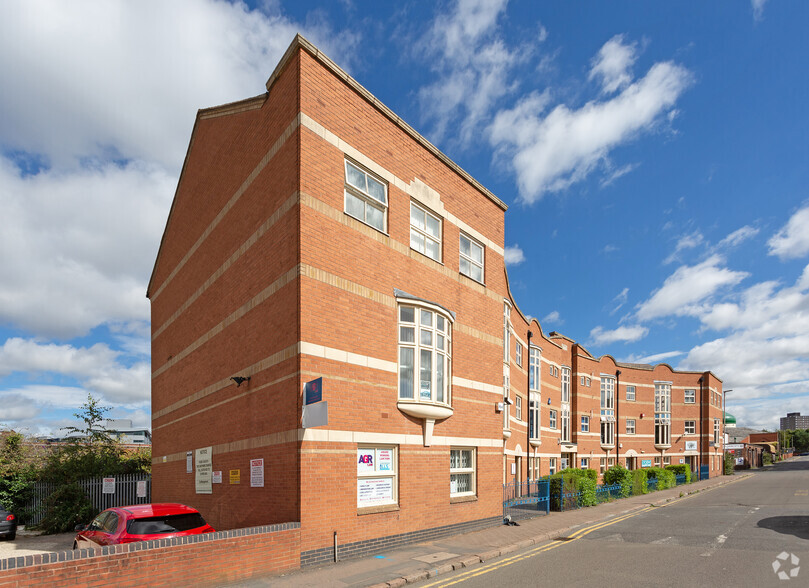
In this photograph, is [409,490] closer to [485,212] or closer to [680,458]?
[485,212]

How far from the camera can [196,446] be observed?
55.4 ft

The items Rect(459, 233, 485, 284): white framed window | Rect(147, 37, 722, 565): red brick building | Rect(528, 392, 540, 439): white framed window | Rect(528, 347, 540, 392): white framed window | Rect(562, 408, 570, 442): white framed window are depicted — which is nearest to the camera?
Rect(147, 37, 722, 565): red brick building

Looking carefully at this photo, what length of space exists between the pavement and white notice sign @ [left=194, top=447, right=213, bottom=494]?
5.90m

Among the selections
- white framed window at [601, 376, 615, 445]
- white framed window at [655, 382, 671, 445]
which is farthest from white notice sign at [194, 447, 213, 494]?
white framed window at [655, 382, 671, 445]

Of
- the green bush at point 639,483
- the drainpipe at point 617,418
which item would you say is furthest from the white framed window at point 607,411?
the green bush at point 639,483

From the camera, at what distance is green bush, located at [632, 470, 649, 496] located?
28672 mm

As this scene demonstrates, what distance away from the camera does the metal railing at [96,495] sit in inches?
885

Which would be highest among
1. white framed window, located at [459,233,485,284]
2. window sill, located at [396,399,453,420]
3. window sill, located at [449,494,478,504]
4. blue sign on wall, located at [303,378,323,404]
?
white framed window, located at [459,233,485,284]

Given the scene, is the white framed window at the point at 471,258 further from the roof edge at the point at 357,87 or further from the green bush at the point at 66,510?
the green bush at the point at 66,510

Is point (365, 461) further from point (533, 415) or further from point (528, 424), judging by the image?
point (533, 415)

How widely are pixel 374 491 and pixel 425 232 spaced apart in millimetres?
7201

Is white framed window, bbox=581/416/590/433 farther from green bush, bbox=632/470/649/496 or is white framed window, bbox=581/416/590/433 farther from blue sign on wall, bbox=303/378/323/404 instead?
blue sign on wall, bbox=303/378/323/404

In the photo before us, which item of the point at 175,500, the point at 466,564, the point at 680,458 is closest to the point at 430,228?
the point at 466,564

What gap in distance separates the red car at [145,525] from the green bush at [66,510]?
13.1m
